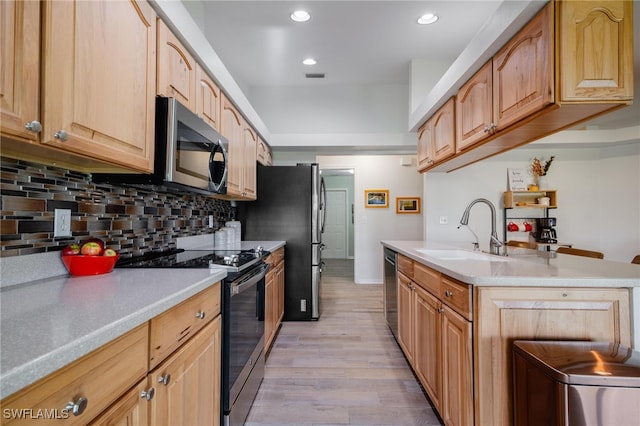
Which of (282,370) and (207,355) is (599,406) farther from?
(282,370)

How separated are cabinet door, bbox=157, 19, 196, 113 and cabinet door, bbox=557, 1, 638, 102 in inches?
73.4

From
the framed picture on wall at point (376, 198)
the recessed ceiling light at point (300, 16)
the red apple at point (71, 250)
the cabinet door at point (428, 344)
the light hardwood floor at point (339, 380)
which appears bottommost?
the light hardwood floor at point (339, 380)

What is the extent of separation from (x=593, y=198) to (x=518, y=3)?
146 inches

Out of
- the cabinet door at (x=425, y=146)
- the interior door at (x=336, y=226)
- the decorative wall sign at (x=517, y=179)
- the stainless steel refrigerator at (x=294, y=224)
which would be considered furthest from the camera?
the interior door at (x=336, y=226)

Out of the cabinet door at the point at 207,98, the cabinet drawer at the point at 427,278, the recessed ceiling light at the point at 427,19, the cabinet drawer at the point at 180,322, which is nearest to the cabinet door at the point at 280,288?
the cabinet drawer at the point at 427,278

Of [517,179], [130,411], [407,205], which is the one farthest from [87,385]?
[407,205]

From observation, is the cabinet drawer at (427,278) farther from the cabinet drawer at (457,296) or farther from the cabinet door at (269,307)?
the cabinet door at (269,307)

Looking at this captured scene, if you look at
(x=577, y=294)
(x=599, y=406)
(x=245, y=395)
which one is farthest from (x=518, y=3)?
(x=245, y=395)

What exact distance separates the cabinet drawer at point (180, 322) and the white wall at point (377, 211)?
4188mm

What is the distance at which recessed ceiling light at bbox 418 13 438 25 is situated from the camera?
271 centimetres

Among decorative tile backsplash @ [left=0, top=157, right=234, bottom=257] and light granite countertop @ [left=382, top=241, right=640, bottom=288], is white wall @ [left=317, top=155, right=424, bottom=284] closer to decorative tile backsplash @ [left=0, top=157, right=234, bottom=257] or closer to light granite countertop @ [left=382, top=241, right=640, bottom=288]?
decorative tile backsplash @ [left=0, top=157, right=234, bottom=257]

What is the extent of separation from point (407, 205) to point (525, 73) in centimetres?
385

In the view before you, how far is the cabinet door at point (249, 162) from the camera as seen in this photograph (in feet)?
9.39

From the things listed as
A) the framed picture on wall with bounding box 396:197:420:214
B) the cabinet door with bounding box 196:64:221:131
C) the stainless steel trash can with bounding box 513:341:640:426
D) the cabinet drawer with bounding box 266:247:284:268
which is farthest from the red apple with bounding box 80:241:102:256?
the framed picture on wall with bounding box 396:197:420:214
